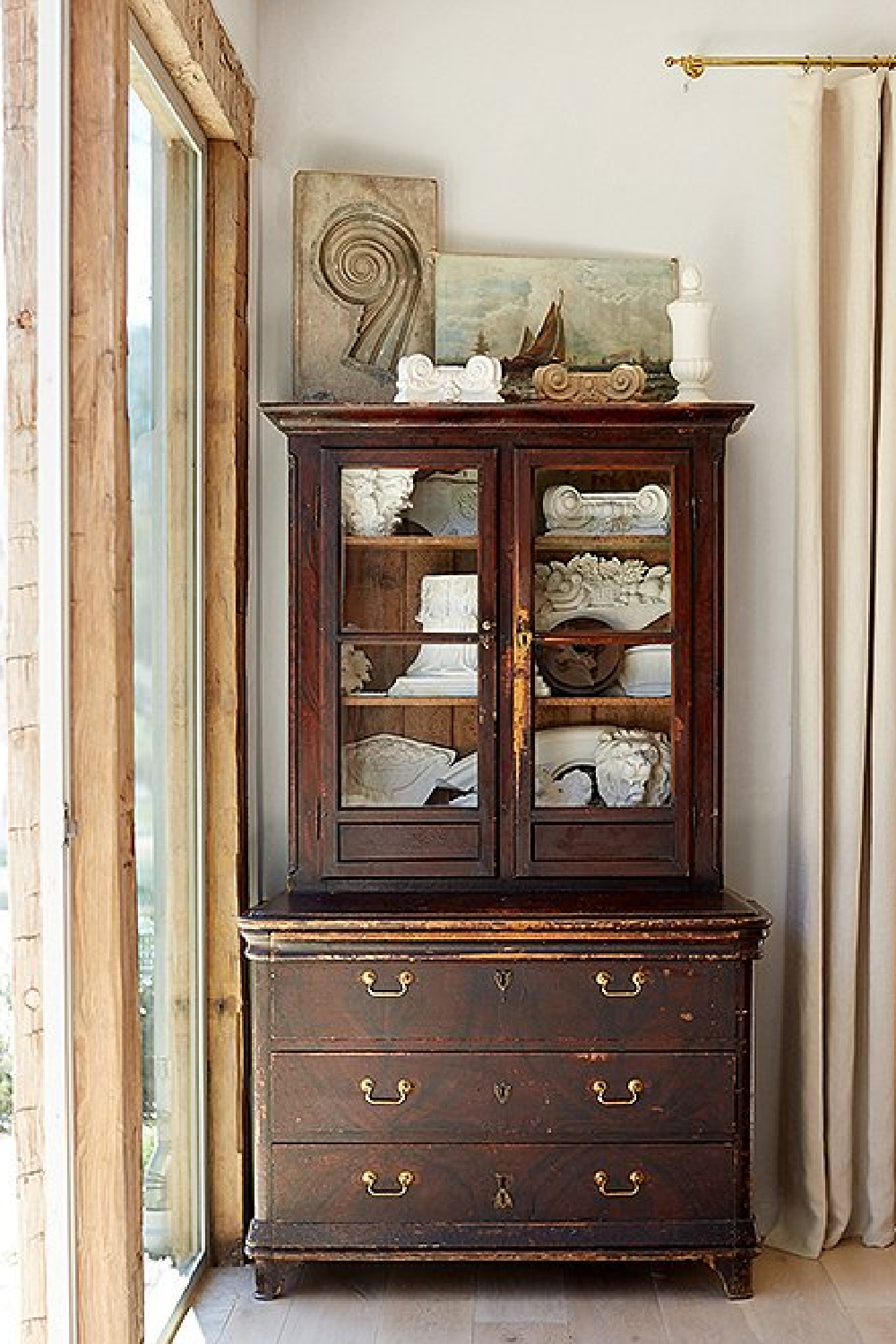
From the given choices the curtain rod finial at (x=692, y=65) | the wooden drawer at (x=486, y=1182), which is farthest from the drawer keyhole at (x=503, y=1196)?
the curtain rod finial at (x=692, y=65)

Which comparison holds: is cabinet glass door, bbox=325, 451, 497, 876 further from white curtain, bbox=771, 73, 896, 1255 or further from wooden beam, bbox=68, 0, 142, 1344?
wooden beam, bbox=68, 0, 142, 1344

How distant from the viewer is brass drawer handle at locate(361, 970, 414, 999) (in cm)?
347

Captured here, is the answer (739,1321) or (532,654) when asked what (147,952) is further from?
(739,1321)

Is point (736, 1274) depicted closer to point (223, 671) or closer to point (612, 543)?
point (612, 543)

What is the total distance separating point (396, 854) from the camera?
144 inches

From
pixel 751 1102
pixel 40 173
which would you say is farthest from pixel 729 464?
pixel 40 173

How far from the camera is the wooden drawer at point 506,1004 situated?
11.4ft

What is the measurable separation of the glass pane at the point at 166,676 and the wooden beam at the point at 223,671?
0.07 m

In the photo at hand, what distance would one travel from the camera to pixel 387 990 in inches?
137

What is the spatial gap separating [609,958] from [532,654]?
643 mm

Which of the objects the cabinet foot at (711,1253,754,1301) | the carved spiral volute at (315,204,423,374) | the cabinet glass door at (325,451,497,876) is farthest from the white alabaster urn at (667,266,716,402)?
the cabinet foot at (711,1253,754,1301)

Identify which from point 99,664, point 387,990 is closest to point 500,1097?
point 387,990

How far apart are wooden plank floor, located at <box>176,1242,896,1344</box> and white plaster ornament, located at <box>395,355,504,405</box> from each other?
1.82 meters

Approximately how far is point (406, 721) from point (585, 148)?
1.38m
